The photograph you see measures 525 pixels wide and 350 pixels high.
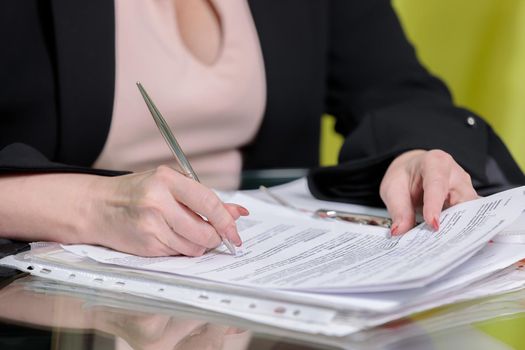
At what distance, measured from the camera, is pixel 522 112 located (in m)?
1.70

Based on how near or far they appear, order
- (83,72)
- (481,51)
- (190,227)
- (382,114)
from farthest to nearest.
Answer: (481,51) → (382,114) → (83,72) → (190,227)

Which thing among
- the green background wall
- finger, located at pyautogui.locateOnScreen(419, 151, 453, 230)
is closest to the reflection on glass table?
finger, located at pyautogui.locateOnScreen(419, 151, 453, 230)

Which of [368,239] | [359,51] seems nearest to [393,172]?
[368,239]

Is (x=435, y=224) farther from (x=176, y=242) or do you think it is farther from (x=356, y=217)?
(x=176, y=242)

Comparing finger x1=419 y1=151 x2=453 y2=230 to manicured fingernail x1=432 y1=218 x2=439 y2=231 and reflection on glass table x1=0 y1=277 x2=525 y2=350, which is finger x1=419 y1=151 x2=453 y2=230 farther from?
reflection on glass table x1=0 y1=277 x2=525 y2=350

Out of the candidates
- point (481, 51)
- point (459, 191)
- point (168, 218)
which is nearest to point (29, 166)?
point (168, 218)

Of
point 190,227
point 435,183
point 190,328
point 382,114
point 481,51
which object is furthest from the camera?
point 481,51

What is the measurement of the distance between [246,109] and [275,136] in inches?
3.6

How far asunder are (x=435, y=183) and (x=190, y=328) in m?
0.31

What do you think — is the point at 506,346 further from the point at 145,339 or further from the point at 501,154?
the point at 501,154

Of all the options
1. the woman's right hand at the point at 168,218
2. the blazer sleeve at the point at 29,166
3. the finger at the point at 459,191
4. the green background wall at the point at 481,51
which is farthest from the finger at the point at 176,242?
the green background wall at the point at 481,51

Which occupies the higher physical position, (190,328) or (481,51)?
(481,51)

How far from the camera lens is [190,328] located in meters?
0.58

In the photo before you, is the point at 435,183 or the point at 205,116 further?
the point at 205,116
